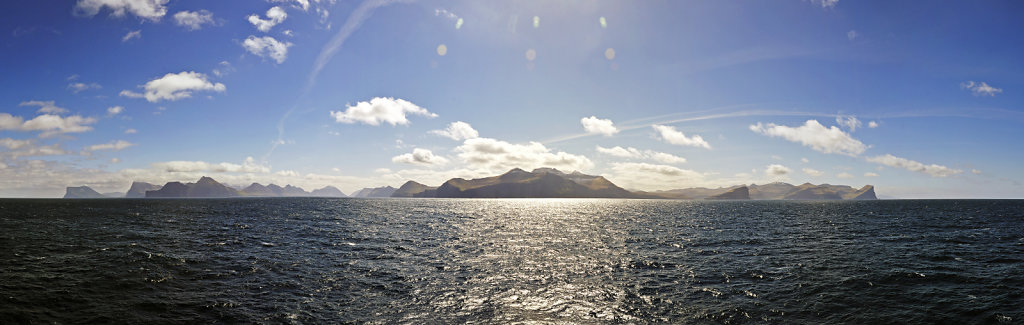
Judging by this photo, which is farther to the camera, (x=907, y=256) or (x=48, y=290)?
(x=907, y=256)

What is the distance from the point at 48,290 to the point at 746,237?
7122 cm

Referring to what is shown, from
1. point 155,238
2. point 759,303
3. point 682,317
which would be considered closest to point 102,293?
point 155,238

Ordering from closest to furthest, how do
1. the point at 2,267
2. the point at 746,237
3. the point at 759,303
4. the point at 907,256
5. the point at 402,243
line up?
the point at 759,303 < the point at 2,267 < the point at 907,256 < the point at 402,243 < the point at 746,237

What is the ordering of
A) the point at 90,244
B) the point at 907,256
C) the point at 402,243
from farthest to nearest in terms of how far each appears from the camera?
the point at 402,243 < the point at 90,244 < the point at 907,256

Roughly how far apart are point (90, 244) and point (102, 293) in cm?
2882

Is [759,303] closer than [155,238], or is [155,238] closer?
[759,303]

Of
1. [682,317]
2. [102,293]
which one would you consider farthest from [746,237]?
[102,293]

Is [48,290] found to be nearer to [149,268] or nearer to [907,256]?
[149,268]

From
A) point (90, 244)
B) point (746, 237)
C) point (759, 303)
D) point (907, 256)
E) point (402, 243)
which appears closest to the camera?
point (759, 303)

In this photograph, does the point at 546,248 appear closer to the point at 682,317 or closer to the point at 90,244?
the point at 682,317

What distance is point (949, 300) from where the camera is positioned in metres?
25.3

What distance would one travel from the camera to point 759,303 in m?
25.2

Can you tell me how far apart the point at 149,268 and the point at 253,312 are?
18239mm

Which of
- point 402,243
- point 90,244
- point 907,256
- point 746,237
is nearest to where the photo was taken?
point 907,256
